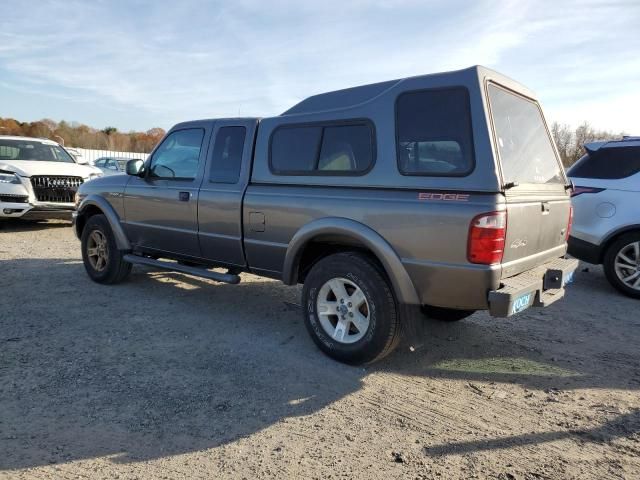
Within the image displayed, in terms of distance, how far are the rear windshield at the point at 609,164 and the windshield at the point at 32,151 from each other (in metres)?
10.2

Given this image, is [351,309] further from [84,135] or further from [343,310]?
[84,135]

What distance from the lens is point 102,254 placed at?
6137 millimetres

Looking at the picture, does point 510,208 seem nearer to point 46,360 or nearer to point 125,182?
point 46,360

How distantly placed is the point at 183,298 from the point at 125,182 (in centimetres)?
157

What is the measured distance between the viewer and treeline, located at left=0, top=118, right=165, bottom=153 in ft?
145

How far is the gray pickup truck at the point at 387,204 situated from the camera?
3.27 m

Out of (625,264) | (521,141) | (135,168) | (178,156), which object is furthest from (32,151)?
(625,264)

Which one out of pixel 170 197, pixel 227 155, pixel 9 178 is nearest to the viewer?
→ pixel 227 155

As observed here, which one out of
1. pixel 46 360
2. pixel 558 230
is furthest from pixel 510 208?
pixel 46 360

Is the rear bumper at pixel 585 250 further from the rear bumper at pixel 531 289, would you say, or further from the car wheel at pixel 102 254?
the car wheel at pixel 102 254

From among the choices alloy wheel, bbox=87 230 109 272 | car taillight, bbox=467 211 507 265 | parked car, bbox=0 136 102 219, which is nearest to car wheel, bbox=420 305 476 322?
car taillight, bbox=467 211 507 265

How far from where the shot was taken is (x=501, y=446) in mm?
2840

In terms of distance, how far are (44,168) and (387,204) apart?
28.6 ft

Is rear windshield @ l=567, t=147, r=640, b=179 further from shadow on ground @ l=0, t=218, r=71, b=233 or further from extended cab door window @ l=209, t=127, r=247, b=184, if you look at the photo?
shadow on ground @ l=0, t=218, r=71, b=233
